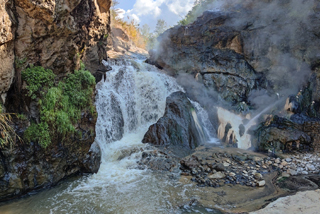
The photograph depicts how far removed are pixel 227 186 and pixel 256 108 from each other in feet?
34.2

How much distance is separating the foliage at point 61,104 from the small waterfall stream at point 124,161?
1796 mm

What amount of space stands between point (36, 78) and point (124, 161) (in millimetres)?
4679

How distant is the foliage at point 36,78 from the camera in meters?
5.91

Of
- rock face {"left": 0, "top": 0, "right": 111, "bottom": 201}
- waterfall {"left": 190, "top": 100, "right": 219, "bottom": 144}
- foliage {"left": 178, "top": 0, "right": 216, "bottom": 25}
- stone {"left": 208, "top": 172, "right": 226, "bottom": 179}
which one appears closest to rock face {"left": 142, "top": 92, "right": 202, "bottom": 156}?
waterfall {"left": 190, "top": 100, "right": 219, "bottom": 144}

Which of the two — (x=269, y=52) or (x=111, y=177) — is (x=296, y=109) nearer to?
(x=269, y=52)

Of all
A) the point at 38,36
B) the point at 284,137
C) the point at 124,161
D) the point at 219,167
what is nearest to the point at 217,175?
the point at 219,167

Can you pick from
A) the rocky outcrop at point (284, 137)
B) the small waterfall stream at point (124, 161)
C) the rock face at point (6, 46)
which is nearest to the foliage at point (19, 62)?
the rock face at point (6, 46)

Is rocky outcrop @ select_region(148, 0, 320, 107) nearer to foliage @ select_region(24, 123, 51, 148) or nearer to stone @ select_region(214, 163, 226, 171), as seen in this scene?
stone @ select_region(214, 163, 226, 171)

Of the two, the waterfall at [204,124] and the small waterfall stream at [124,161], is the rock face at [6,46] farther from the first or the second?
the waterfall at [204,124]

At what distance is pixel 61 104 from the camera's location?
21.4 ft

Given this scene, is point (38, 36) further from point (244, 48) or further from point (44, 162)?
point (244, 48)

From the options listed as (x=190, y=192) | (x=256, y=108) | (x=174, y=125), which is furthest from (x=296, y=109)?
(x=190, y=192)

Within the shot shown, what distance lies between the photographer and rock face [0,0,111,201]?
5.42m

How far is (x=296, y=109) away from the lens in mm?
12781
